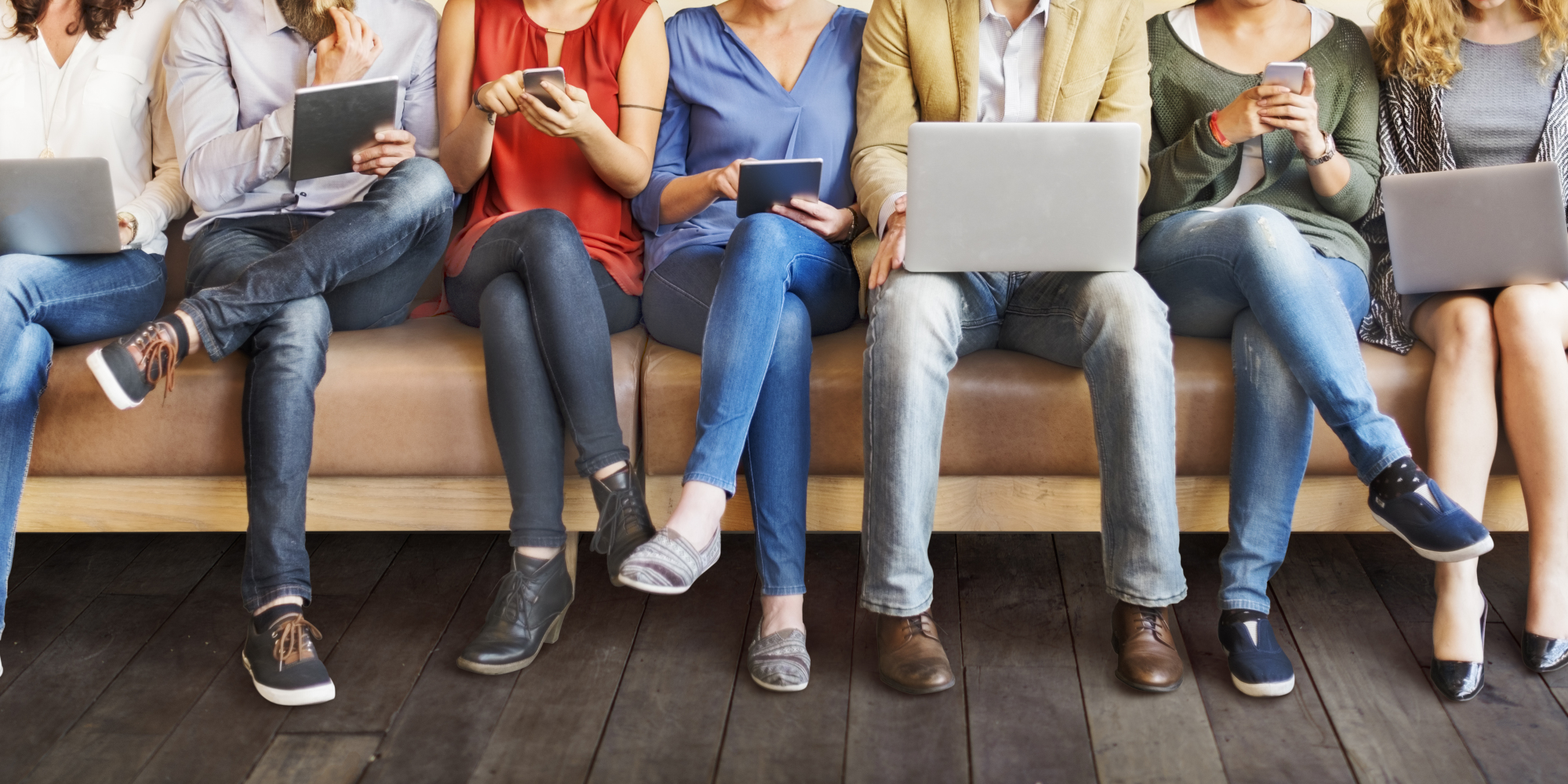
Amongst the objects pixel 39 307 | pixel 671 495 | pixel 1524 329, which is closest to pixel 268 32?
pixel 39 307

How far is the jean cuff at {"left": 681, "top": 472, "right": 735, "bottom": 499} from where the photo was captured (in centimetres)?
152

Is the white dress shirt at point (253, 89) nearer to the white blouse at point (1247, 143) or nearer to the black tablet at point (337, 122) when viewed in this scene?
the black tablet at point (337, 122)

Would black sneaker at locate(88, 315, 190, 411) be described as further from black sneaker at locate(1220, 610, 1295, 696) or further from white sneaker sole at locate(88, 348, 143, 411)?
black sneaker at locate(1220, 610, 1295, 696)

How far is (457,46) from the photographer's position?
1944 millimetres

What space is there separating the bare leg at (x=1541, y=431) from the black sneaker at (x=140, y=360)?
180 cm

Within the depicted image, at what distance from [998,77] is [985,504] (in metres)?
0.68

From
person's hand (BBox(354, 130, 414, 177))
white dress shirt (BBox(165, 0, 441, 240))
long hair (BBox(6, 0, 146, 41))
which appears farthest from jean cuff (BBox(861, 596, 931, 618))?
long hair (BBox(6, 0, 146, 41))

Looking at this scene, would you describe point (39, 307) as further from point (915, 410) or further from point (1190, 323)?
point (1190, 323)

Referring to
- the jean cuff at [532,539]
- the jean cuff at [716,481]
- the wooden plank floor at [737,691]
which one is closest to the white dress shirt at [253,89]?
the wooden plank floor at [737,691]

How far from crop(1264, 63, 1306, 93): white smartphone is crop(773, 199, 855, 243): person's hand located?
64 cm

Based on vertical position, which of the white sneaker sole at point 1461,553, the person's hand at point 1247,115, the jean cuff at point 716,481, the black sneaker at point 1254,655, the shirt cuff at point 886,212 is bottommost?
the black sneaker at point 1254,655

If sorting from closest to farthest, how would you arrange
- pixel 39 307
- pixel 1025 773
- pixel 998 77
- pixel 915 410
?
pixel 1025 773
pixel 915 410
pixel 39 307
pixel 998 77

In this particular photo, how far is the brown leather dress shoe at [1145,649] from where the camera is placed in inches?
59.2

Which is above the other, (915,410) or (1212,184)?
(1212,184)
